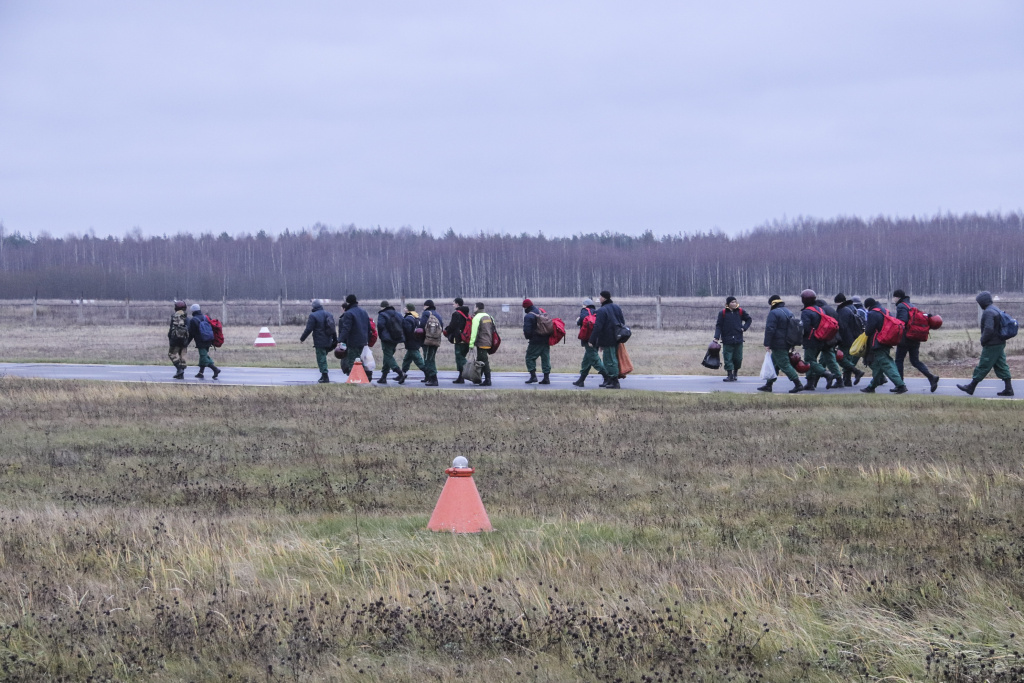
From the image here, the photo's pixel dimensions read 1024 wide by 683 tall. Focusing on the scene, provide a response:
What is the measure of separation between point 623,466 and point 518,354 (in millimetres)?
24447

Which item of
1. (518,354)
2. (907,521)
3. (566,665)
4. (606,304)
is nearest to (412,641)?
(566,665)

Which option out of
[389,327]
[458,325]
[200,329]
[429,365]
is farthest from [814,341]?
[200,329]

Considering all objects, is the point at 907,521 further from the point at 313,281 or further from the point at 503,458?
the point at 313,281

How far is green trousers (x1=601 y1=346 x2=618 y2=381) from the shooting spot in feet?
70.4

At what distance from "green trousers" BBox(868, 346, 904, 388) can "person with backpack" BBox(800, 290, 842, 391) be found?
82 centimetres

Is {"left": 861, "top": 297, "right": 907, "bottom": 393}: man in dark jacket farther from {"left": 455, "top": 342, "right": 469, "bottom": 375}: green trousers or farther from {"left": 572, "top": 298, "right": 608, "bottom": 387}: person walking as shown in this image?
{"left": 455, "top": 342, "right": 469, "bottom": 375}: green trousers

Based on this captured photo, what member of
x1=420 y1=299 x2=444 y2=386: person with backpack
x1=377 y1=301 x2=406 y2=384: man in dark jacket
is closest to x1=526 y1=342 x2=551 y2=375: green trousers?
x1=420 y1=299 x2=444 y2=386: person with backpack

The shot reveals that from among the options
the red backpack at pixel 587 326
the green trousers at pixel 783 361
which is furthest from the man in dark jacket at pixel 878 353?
the red backpack at pixel 587 326

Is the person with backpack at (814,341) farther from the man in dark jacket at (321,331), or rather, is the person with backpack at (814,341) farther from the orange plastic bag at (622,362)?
the man in dark jacket at (321,331)

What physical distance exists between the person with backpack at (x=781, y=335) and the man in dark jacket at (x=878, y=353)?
118 centimetres

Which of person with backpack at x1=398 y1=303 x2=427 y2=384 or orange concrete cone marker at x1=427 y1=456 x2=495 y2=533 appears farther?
person with backpack at x1=398 y1=303 x2=427 y2=384

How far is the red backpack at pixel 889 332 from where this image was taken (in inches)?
736

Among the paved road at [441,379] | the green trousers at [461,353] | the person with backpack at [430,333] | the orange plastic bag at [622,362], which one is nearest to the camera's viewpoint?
the paved road at [441,379]

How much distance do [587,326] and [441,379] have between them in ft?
14.4
